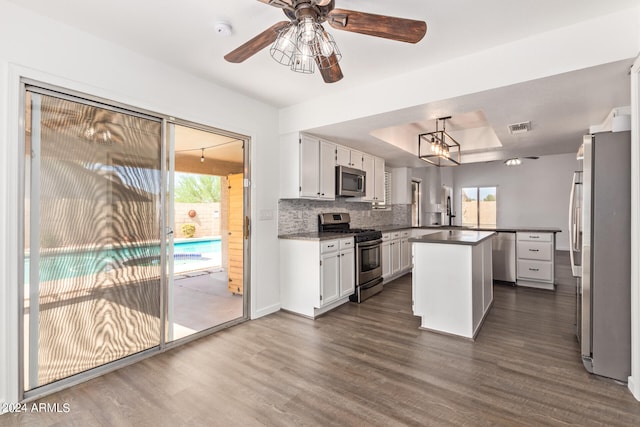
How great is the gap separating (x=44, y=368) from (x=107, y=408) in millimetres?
602

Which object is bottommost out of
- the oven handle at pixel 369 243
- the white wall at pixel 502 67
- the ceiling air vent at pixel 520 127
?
the oven handle at pixel 369 243

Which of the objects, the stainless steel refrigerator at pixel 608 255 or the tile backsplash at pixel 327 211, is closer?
the stainless steel refrigerator at pixel 608 255

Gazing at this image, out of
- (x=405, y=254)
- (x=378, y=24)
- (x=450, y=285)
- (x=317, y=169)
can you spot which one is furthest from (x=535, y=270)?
(x=378, y=24)

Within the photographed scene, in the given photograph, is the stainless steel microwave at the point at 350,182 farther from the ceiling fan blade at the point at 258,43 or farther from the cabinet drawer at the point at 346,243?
the ceiling fan blade at the point at 258,43

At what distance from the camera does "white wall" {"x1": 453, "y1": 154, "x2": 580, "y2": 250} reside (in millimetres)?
8336

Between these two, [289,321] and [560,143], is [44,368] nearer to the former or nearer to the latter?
[289,321]

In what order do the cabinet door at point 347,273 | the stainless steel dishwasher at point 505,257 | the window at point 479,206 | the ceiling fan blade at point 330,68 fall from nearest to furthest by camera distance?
the ceiling fan blade at point 330,68
the cabinet door at point 347,273
the stainless steel dishwasher at point 505,257
the window at point 479,206

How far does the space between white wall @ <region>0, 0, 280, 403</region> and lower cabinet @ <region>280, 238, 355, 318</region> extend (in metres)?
0.38

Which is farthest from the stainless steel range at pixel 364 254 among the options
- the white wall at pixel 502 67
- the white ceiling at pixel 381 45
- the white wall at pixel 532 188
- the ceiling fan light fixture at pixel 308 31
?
the white wall at pixel 532 188

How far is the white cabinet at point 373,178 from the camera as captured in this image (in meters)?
5.16

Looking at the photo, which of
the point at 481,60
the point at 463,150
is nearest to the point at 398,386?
the point at 481,60

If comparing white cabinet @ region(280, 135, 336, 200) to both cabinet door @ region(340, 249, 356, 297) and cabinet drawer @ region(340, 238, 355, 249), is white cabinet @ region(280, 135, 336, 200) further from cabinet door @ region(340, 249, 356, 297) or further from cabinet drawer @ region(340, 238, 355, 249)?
cabinet door @ region(340, 249, 356, 297)

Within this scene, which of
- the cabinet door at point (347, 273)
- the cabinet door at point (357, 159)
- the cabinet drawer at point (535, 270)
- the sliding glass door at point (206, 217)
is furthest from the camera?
the cabinet door at point (357, 159)

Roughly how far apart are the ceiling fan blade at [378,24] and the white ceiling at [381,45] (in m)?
0.42
